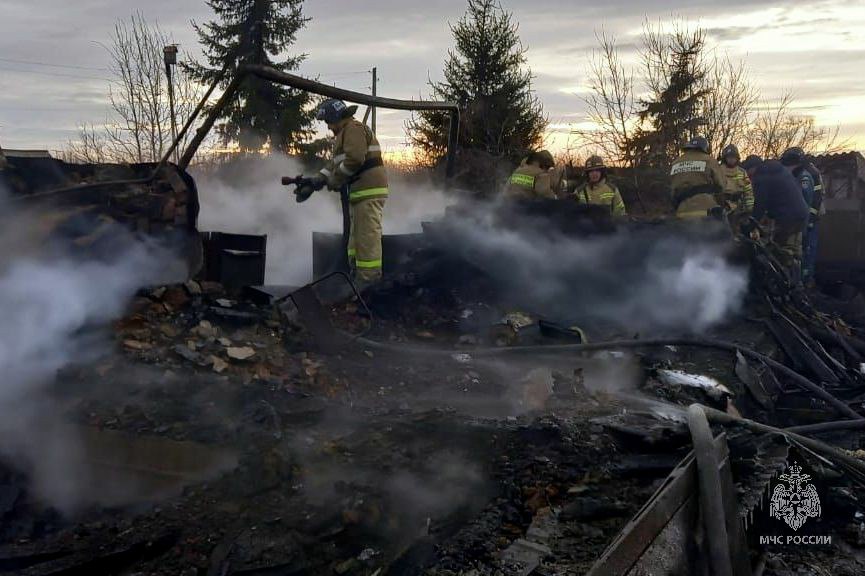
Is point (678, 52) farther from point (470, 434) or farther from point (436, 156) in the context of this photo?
point (470, 434)

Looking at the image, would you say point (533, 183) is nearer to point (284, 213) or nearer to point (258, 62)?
point (284, 213)

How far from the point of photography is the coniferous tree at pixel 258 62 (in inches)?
755

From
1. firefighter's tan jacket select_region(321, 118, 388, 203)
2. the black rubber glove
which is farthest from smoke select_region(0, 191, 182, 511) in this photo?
firefighter's tan jacket select_region(321, 118, 388, 203)

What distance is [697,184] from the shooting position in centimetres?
887

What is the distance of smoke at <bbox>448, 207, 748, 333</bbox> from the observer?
7.44m

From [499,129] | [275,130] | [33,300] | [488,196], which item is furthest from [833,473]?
[275,130]

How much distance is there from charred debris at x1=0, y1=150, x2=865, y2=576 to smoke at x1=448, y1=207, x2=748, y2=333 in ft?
0.11

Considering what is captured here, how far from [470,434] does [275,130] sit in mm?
16629

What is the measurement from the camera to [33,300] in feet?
15.3

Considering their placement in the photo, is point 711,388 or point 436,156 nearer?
point 711,388

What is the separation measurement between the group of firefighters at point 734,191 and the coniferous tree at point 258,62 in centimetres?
1154

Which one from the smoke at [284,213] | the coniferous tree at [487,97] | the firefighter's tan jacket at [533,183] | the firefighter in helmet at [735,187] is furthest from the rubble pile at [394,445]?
the coniferous tree at [487,97]

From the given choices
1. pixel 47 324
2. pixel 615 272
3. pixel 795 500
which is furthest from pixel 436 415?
pixel 615 272

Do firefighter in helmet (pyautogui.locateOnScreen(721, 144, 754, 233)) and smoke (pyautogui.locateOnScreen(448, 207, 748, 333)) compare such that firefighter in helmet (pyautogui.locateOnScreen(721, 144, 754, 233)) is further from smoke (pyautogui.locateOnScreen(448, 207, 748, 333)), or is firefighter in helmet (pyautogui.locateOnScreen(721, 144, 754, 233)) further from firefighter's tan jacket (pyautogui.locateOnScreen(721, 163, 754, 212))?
smoke (pyautogui.locateOnScreen(448, 207, 748, 333))
